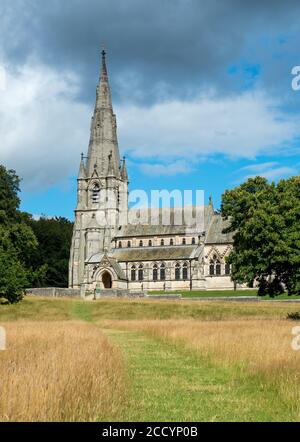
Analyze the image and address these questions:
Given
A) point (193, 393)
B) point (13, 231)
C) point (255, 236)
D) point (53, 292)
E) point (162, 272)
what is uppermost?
point (13, 231)

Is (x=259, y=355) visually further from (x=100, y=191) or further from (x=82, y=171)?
(x=82, y=171)

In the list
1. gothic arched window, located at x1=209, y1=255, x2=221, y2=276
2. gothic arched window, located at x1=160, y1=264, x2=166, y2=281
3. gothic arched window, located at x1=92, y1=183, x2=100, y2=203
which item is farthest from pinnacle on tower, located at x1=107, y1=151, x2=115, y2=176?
gothic arched window, located at x1=209, y1=255, x2=221, y2=276

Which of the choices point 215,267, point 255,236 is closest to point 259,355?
point 255,236

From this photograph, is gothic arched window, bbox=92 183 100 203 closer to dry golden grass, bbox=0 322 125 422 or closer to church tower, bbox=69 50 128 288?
church tower, bbox=69 50 128 288

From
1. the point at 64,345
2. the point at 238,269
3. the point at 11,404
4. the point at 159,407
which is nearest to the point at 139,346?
the point at 64,345

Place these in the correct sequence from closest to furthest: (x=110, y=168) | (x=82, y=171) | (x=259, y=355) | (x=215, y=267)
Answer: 1. (x=259, y=355)
2. (x=215, y=267)
3. (x=110, y=168)
4. (x=82, y=171)

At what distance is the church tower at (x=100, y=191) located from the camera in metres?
92.0

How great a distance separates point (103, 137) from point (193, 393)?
8739 cm

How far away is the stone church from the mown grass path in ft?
217

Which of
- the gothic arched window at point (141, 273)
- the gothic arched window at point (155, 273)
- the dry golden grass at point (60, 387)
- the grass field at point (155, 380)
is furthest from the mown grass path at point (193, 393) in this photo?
the gothic arched window at point (141, 273)

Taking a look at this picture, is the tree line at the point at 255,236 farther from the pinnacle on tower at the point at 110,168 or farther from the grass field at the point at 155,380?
the pinnacle on tower at the point at 110,168

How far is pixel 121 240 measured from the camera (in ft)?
306

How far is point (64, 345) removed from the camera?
15352 millimetres

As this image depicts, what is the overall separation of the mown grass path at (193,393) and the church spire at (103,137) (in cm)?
8139
